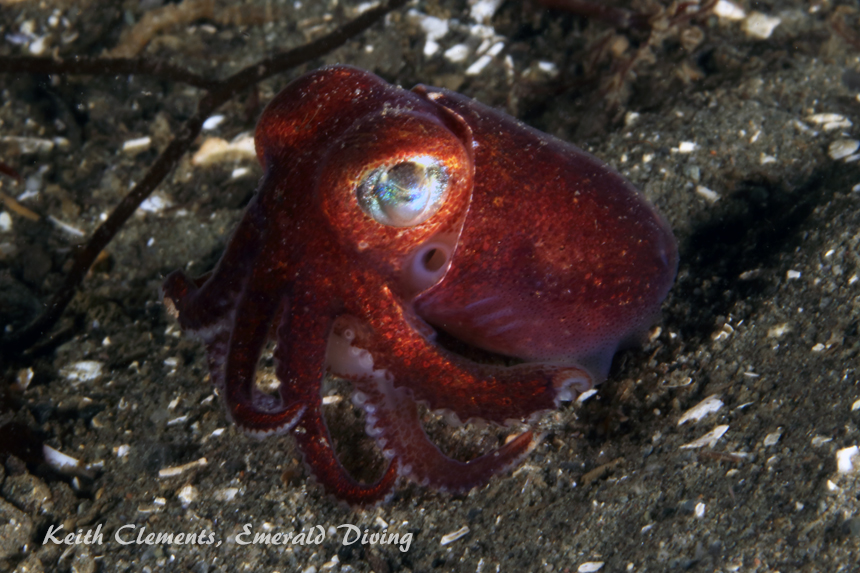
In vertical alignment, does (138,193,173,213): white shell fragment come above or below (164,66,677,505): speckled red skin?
below

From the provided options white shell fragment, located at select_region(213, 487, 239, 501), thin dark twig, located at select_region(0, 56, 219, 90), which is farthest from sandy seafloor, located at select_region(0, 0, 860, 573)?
thin dark twig, located at select_region(0, 56, 219, 90)

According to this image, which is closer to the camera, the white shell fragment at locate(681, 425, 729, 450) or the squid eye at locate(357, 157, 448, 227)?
the squid eye at locate(357, 157, 448, 227)

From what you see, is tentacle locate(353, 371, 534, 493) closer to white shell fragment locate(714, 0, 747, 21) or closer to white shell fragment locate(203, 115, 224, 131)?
white shell fragment locate(203, 115, 224, 131)

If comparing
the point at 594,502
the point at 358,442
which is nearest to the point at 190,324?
the point at 358,442

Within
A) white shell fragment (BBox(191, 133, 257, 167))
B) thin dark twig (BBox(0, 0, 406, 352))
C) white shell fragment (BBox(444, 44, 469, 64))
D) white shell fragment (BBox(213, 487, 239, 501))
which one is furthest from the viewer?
white shell fragment (BBox(444, 44, 469, 64))

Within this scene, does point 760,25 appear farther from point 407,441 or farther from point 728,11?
point 407,441

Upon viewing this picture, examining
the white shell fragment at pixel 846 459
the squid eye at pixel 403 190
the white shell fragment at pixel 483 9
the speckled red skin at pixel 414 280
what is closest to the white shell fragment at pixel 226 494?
the speckled red skin at pixel 414 280

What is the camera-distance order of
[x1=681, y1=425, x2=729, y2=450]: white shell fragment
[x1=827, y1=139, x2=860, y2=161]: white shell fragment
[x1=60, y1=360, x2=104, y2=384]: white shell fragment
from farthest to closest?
1. [x1=60, y1=360, x2=104, y2=384]: white shell fragment
2. [x1=827, y1=139, x2=860, y2=161]: white shell fragment
3. [x1=681, y1=425, x2=729, y2=450]: white shell fragment

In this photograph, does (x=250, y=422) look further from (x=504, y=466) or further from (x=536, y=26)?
(x=536, y=26)
